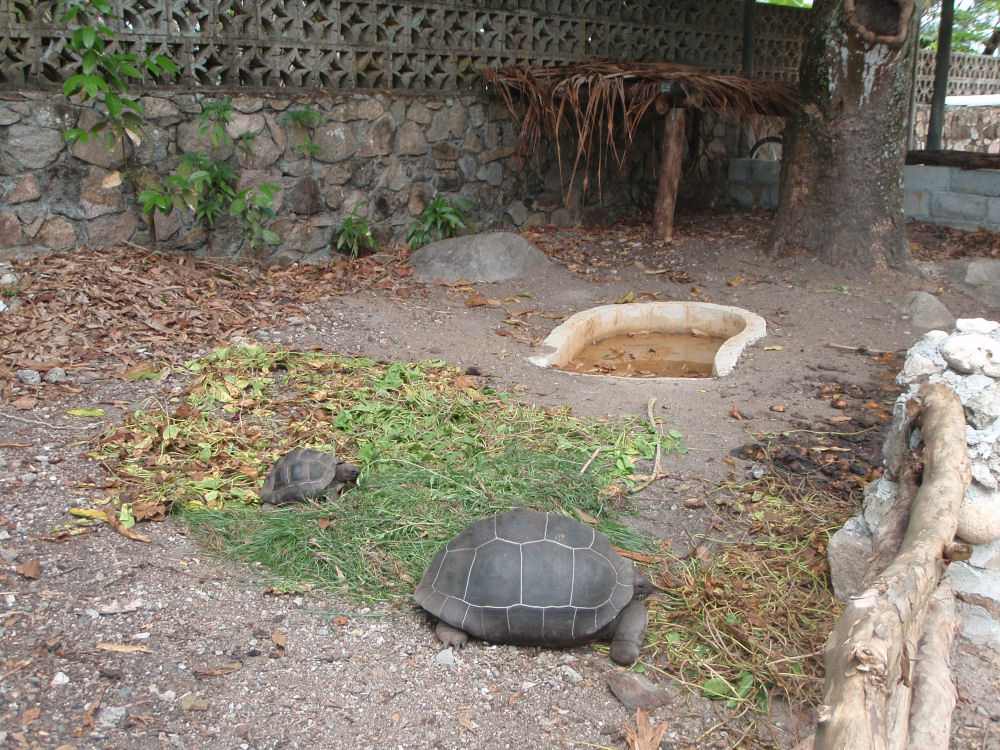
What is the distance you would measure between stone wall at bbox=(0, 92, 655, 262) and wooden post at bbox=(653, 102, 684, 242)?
1.15 meters

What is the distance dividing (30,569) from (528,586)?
1982 mm

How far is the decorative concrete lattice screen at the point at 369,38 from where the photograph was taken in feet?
22.1

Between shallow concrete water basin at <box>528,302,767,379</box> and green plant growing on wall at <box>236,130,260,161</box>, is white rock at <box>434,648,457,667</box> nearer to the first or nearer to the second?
shallow concrete water basin at <box>528,302,767,379</box>

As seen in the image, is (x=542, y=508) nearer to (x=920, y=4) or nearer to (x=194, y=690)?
(x=194, y=690)

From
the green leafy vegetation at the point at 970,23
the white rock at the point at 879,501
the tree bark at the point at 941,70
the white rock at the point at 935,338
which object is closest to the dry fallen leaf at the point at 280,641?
the white rock at the point at 879,501

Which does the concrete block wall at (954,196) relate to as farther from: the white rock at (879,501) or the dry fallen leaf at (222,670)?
the dry fallen leaf at (222,670)

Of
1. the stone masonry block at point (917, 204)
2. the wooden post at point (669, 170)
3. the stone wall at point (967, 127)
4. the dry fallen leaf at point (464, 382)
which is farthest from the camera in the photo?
the stone wall at point (967, 127)

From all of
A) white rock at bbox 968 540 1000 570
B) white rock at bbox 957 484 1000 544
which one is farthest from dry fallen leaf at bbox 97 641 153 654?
white rock at bbox 968 540 1000 570

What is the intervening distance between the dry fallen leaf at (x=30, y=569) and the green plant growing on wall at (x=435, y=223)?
18.5 feet

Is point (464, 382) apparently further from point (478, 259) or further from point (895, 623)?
point (895, 623)

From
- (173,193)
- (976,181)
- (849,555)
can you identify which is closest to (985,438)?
(849,555)

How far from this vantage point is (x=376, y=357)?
608 cm

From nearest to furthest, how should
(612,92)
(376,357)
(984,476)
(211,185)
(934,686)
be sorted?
(934,686), (984,476), (376,357), (211,185), (612,92)

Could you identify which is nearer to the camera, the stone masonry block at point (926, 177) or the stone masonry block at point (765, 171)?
the stone masonry block at point (926, 177)
